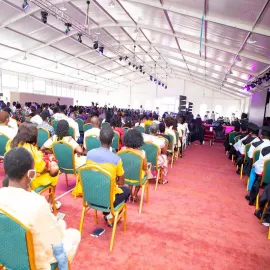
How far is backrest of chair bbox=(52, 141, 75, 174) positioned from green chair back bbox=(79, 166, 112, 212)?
1.14m

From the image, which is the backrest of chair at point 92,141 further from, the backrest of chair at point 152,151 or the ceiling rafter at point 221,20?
the ceiling rafter at point 221,20

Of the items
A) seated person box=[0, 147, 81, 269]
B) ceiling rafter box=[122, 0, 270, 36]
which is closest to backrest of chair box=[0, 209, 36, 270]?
seated person box=[0, 147, 81, 269]

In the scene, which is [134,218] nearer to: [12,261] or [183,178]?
[12,261]

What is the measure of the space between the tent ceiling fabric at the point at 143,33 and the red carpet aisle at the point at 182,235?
477 cm

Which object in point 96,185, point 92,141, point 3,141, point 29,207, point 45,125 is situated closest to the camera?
point 29,207

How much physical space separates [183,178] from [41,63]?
15.7m

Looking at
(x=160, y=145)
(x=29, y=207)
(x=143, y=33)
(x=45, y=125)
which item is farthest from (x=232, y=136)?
(x=143, y=33)

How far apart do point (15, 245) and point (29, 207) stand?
0.88 ft

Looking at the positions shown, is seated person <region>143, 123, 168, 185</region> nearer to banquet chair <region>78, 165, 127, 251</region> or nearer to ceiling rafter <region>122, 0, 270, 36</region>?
banquet chair <region>78, 165, 127, 251</region>

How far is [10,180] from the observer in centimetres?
139

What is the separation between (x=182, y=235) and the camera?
9.40 feet

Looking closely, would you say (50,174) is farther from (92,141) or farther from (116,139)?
(116,139)

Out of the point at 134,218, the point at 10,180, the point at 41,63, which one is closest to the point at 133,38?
the point at 41,63

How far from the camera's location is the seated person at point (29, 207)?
1275 mm
